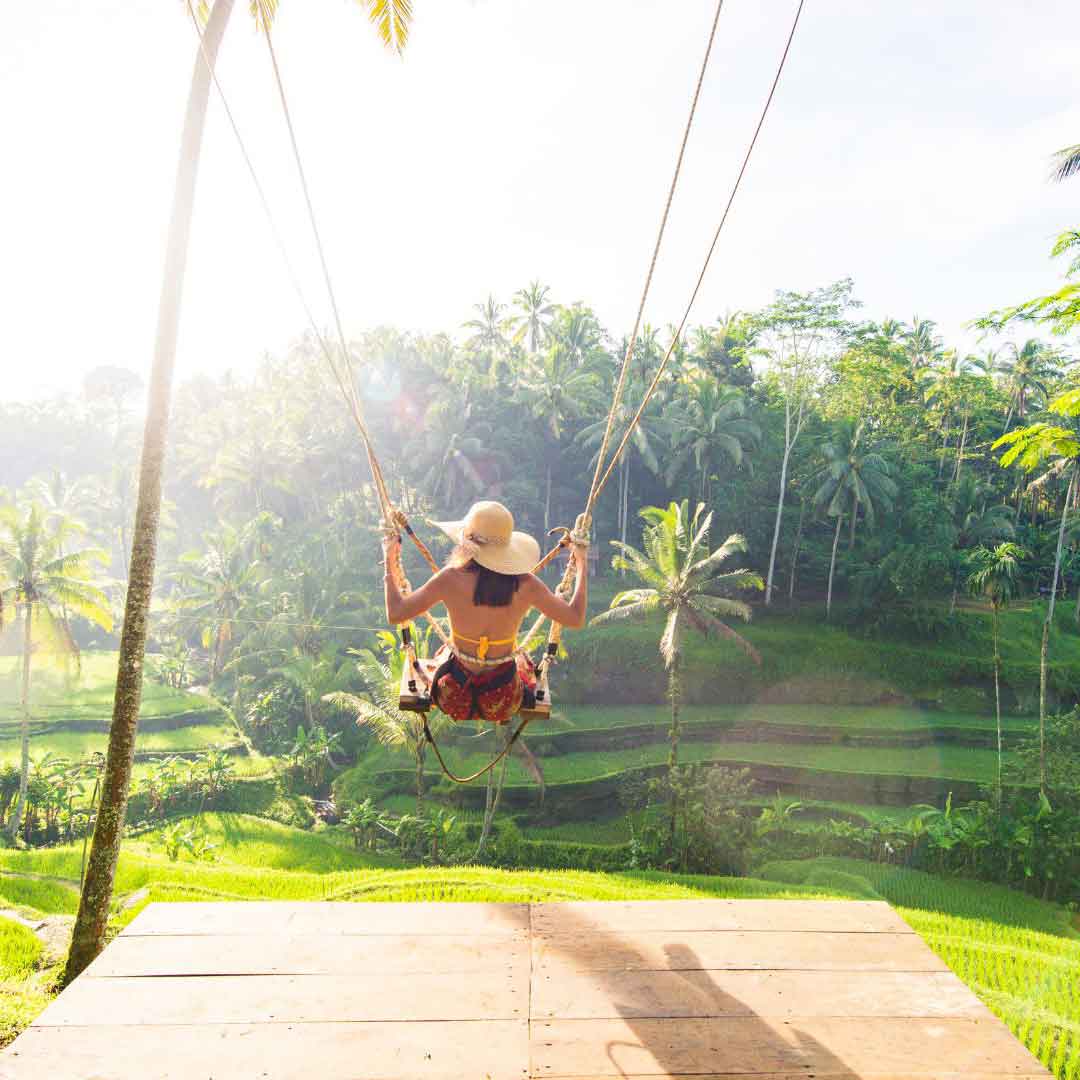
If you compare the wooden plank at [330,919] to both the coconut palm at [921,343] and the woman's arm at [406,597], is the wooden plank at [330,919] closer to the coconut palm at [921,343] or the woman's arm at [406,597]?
the woman's arm at [406,597]

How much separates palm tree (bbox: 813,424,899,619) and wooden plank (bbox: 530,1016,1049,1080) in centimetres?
2771

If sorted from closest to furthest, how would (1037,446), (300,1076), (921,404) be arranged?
1. (300,1076)
2. (1037,446)
3. (921,404)

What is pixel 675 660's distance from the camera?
63.8 ft

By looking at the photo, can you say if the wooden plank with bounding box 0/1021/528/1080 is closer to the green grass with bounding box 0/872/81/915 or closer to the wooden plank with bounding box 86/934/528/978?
the wooden plank with bounding box 86/934/528/978

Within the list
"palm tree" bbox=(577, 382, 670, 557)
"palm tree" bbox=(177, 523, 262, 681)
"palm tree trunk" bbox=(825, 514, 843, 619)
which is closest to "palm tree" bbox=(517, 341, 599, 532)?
"palm tree" bbox=(577, 382, 670, 557)

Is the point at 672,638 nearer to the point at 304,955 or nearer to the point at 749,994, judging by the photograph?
the point at 749,994

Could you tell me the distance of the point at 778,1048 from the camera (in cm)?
309

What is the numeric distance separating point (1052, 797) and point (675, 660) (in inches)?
378

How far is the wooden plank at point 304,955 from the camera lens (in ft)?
11.7

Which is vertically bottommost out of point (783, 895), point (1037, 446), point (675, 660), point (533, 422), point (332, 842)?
point (332, 842)

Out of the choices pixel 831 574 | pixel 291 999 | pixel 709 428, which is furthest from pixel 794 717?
pixel 291 999

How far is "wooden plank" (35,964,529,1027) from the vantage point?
3.24 meters

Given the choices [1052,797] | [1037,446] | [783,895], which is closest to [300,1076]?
[1037,446]

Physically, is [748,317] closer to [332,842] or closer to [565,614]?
[332,842]
